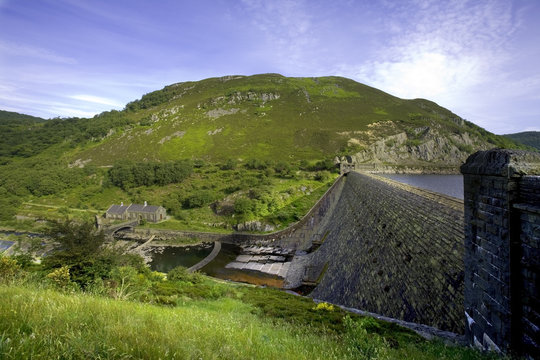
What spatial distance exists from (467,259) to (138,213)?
71851mm

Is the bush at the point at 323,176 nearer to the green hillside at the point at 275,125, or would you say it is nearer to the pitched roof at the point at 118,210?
the green hillside at the point at 275,125

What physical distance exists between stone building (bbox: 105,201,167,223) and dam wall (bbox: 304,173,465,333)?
180ft

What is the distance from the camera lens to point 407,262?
473 inches

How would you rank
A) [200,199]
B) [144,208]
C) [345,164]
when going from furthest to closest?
[345,164] → [200,199] → [144,208]

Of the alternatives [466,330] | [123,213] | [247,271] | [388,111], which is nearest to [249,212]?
[247,271]

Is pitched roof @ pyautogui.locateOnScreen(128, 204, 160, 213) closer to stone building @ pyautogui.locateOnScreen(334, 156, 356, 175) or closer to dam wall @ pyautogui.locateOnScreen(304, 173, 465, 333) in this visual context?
stone building @ pyautogui.locateOnScreen(334, 156, 356, 175)

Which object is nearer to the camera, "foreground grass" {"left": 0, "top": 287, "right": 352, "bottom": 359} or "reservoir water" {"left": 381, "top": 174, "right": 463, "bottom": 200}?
"foreground grass" {"left": 0, "top": 287, "right": 352, "bottom": 359}

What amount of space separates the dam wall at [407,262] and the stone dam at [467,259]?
0.13 feet

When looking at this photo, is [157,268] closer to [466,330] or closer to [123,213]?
[123,213]

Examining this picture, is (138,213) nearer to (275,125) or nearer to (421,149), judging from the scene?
(275,125)

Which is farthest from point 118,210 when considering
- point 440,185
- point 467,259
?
point 440,185

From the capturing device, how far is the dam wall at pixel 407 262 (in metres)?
8.94

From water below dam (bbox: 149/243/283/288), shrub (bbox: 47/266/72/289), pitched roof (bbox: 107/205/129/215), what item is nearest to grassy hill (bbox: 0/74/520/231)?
pitched roof (bbox: 107/205/129/215)

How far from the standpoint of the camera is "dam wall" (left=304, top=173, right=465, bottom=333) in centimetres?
894
